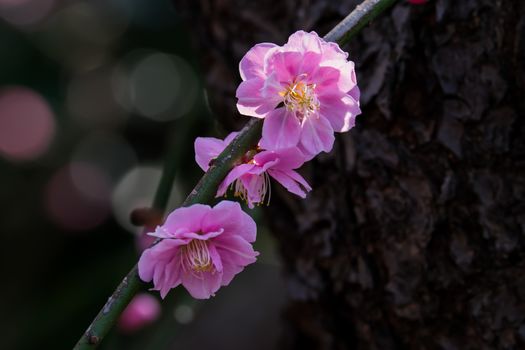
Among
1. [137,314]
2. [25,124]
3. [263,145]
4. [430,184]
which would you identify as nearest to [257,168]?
[263,145]

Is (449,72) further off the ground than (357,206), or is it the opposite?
(449,72)

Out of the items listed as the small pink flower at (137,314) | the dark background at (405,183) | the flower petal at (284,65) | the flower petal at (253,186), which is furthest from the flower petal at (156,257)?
the small pink flower at (137,314)

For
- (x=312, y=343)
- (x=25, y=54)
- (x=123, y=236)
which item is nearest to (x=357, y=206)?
(x=312, y=343)

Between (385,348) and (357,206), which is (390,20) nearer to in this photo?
(357,206)

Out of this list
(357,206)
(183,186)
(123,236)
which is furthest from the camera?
(123,236)

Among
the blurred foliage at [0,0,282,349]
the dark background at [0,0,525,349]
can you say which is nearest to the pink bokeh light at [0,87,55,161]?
the blurred foliage at [0,0,282,349]

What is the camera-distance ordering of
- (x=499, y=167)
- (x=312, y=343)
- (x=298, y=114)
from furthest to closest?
(x=312, y=343), (x=499, y=167), (x=298, y=114)

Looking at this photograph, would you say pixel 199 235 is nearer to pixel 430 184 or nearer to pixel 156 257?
pixel 156 257

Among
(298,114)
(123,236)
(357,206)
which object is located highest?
(298,114)
